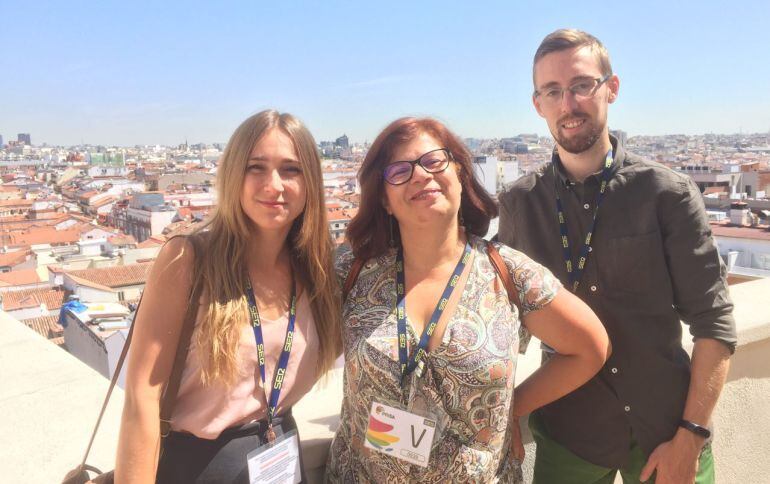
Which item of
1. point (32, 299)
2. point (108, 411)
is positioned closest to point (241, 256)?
point (108, 411)

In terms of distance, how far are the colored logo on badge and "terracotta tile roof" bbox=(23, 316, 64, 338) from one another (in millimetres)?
14641

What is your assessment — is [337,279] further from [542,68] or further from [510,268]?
[542,68]

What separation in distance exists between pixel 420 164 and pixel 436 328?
0.34 meters

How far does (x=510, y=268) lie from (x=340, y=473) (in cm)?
56

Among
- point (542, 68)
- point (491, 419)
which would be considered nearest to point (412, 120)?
point (542, 68)

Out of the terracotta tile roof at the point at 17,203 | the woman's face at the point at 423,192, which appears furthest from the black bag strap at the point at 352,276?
the terracotta tile roof at the point at 17,203

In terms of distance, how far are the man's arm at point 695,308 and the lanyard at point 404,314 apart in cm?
45

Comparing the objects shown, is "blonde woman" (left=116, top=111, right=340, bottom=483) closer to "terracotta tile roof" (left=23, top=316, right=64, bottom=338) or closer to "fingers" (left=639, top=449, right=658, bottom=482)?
"fingers" (left=639, top=449, right=658, bottom=482)

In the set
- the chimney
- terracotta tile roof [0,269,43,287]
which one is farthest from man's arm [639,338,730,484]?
terracotta tile roof [0,269,43,287]

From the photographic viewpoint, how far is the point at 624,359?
1.36 meters

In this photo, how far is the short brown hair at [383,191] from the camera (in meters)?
1.29

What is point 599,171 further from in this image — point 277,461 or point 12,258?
point 12,258

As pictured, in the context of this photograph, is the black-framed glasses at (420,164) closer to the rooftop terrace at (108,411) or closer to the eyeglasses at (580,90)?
the eyeglasses at (580,90)

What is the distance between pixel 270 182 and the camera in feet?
3.99
